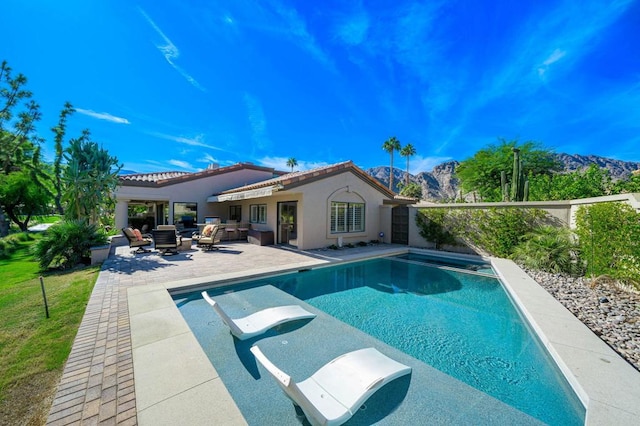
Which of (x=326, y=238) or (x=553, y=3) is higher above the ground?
(x=553, y=3)

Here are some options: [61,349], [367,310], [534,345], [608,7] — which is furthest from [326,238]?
[608,7]

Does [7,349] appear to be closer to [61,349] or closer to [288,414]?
[61,349]

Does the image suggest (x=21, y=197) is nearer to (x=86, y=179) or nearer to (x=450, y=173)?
(x=86, y=179)

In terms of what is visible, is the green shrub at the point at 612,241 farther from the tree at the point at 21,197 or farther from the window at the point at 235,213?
the tree at the point at 21,197

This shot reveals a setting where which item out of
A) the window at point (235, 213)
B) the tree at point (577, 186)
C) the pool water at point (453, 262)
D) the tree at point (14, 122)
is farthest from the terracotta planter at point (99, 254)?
the tree at point (577, 186)

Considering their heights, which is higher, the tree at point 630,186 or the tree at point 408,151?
the tree at point 408,151

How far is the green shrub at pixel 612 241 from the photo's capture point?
8836 mm

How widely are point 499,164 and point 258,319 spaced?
1701 inches

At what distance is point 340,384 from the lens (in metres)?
4.49

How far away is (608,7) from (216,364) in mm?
24232

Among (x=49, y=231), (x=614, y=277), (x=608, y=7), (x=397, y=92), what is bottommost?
(x=614, y=277)

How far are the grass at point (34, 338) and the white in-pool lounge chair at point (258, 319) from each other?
2953 mm

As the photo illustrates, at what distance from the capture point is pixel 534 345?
643 cm

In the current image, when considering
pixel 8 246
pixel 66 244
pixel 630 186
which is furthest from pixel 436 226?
pixel 8 246
